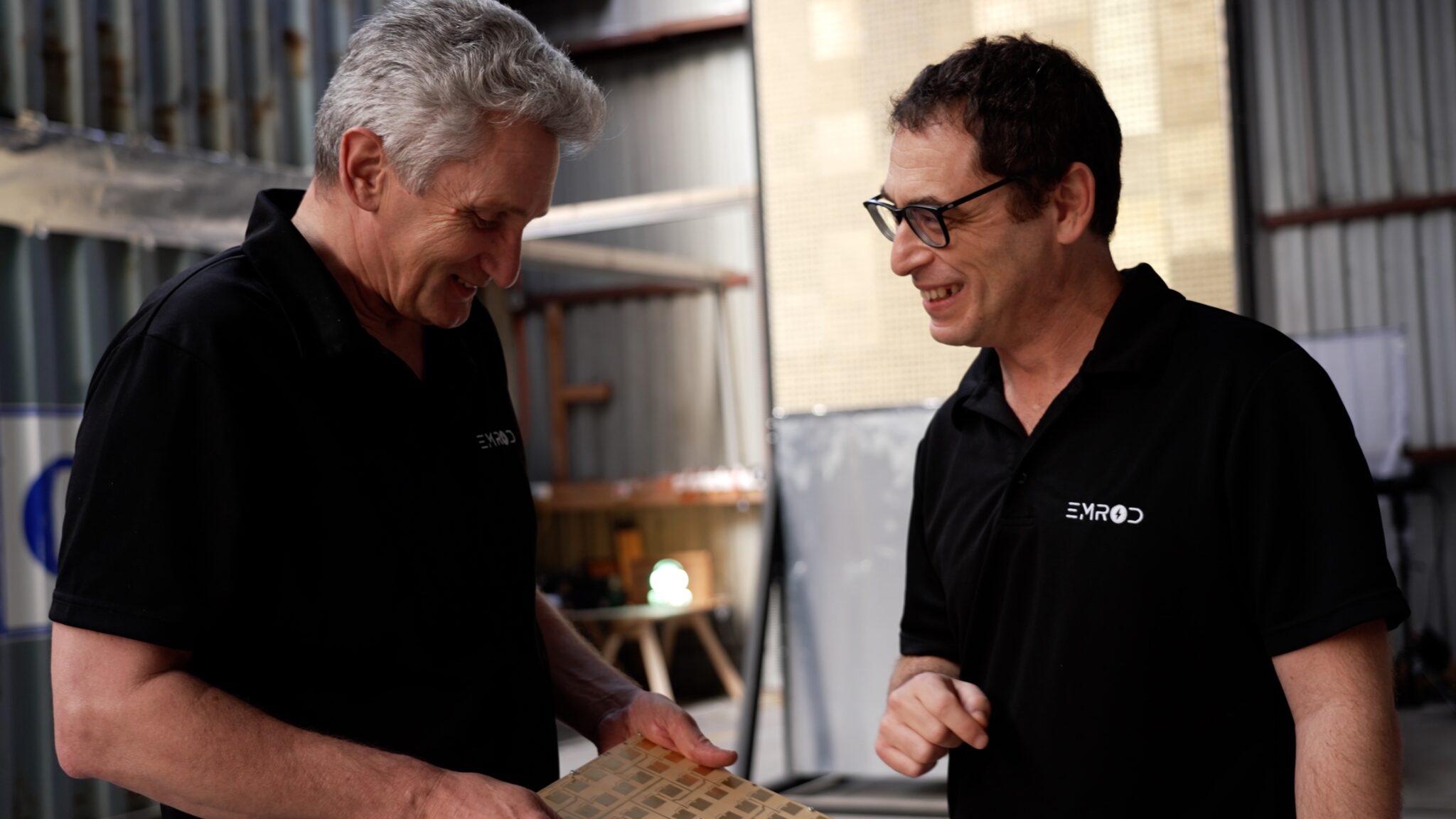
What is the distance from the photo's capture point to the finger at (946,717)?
1.74 m

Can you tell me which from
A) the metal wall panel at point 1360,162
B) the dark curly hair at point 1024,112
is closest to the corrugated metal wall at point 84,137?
the dark curly hair at point 1024,112

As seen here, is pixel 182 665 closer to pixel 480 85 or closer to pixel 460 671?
pixel 460 671

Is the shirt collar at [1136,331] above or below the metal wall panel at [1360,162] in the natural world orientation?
below

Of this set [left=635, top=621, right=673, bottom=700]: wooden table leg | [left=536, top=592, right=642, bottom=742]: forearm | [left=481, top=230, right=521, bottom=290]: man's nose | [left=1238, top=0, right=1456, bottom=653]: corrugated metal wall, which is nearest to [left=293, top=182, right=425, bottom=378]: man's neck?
[left=481, top=230, right=521, bottom=290]: man's nose

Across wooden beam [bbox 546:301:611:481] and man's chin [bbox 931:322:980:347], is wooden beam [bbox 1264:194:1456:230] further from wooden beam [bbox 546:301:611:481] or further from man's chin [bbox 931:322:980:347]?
man's chin [bbox 931:322:980:347]

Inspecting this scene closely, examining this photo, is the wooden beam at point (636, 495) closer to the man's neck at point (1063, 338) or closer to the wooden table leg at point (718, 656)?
the wooden table leg at point (718, 656)

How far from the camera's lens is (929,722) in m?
1.77

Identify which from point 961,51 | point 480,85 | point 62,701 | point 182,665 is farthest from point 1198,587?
point 62,701

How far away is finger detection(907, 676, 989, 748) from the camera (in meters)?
1.74

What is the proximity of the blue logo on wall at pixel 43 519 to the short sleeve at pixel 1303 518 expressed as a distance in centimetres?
439

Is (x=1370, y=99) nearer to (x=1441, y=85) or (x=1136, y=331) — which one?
(x=1441, y=85)

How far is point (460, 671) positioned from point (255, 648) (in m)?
0.28

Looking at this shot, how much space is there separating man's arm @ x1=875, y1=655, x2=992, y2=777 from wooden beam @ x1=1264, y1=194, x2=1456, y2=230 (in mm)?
9157

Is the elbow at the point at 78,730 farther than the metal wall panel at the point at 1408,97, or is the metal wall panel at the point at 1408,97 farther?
the metal wall panel at the point at 1408,97
